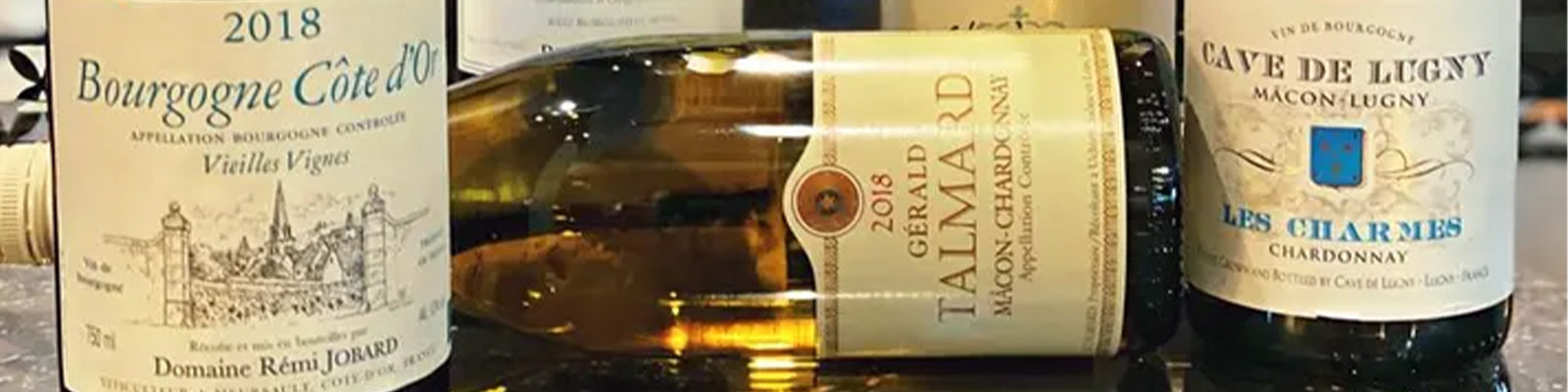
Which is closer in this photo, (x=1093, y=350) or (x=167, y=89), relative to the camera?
(x=167, y=89)

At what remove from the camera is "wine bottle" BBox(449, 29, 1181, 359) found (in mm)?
653

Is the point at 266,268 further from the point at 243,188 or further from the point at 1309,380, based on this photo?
the point at 1309,380

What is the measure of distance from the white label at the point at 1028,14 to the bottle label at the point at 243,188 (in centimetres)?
20

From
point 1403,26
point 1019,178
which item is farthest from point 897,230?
point 1403,26

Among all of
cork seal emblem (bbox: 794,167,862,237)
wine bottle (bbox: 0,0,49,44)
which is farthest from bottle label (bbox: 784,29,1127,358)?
wine bottle (bbox: 0,0,49,44)

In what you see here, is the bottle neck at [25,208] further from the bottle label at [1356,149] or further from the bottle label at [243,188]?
the bottle label at [1356,149]

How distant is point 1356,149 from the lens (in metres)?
0.67

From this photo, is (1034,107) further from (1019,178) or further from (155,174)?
(155,174)

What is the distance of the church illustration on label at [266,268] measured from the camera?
0.58m

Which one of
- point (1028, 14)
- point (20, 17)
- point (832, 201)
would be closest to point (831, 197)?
point (832, 201)

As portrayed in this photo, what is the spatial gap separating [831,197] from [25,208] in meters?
0.21

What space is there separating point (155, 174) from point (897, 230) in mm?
185

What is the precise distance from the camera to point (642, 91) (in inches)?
27.3

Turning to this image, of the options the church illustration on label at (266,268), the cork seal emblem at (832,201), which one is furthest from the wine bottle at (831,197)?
the church illustration on label at (266,268)
